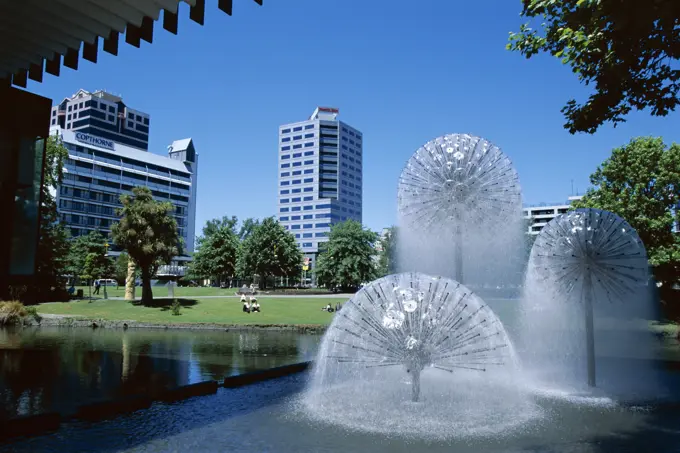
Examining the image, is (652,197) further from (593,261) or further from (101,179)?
(101,179)

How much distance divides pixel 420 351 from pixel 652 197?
134ft

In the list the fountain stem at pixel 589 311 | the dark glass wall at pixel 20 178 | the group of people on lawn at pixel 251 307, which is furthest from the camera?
the group of people on lawn at pixel 251 307

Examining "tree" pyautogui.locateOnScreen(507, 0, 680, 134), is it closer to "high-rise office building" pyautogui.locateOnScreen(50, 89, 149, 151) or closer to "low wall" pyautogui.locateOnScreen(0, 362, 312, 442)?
"low wall" pyautogui.locateOnScreen(0, 362, 312, 442)

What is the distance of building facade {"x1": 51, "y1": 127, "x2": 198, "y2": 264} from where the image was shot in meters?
124

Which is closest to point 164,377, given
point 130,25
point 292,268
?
point 130,25

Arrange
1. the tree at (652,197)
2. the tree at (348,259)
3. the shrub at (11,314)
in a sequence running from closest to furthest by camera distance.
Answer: the shrub at (11,314), the tree at (652,197), the tree at (348,259)

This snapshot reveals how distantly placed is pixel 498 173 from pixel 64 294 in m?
52.0

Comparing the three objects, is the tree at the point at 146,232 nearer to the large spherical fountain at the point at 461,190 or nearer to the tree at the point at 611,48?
the large spherical fountain at the point at 461,190

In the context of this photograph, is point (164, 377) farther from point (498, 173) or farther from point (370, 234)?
point (370, 234)

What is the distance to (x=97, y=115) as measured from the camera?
18588 centimetres

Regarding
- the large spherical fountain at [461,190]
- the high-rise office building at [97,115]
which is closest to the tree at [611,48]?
the large spherical fountain at [461,190]

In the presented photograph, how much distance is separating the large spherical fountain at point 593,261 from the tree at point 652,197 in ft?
102

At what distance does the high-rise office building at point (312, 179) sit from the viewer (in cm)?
18812

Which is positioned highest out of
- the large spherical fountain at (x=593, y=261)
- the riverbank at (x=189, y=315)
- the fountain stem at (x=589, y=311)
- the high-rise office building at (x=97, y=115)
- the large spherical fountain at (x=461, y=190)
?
the high-rise office building at (x=97, y=115)
